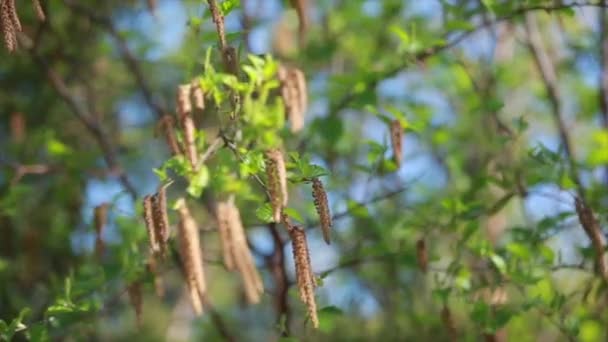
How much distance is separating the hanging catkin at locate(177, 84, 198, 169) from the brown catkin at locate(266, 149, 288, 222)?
0.22 m

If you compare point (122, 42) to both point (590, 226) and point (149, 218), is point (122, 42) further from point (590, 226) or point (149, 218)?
point (590, 226)

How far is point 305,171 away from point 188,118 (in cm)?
34

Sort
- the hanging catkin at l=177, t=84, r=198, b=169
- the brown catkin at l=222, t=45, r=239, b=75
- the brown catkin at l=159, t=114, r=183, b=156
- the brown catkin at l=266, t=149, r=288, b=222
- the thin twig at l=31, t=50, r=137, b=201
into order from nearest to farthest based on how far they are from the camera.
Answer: the brown catkin at l=266, t=149, r=288, b=222 → the hanging catkin at l=177, t=84, r=198, b=169 → the brown catkin at l=222, t=45, r=239, b=75 → the brown catkin at l=159, t=114, r=183, b=156 → the thin twig at l=31, t=50, r=137, b=201

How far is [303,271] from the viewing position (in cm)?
221

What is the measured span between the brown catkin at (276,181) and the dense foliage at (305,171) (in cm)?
1

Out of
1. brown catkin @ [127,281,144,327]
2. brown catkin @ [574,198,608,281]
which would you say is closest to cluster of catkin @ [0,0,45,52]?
brown catkin @ [127,281,144,327]

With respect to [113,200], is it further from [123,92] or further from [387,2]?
[123,92]

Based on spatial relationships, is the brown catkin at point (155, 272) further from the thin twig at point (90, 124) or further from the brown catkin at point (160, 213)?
the thin twig at point (90, 124)

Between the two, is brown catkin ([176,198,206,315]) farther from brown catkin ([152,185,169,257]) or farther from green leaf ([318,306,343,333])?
green leaf ([318,306,343,333])

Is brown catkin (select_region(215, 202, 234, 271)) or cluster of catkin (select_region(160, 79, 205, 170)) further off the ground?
cluster of catkin (select_region(160, 79, 205, 170))

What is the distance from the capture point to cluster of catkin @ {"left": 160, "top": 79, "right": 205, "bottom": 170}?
2258mm

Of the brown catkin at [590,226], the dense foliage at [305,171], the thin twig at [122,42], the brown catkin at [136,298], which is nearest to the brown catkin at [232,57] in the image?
the dense foliage at [305,171]

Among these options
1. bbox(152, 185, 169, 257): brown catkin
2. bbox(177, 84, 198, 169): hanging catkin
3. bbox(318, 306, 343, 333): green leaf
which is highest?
bbox(177, 84, 198, 169): hanging catkin

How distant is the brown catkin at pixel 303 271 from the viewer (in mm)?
2203
